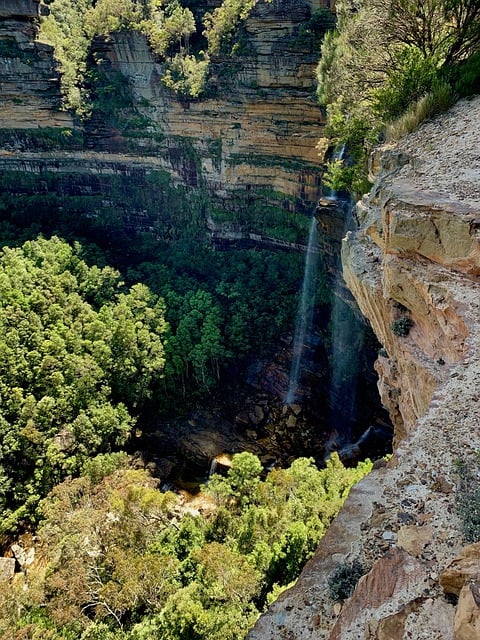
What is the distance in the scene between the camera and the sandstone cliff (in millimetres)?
3537

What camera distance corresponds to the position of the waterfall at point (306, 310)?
22672 millimetres

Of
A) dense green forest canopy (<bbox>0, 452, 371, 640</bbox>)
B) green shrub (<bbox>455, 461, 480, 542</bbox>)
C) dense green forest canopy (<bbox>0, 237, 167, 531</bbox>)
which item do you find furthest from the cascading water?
green shrub (<bbox>455, 461, 480, 542</bbox>)

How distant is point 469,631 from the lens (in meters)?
2.68

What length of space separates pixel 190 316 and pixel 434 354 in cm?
1682

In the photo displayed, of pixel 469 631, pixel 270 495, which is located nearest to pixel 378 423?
pixel 270 495

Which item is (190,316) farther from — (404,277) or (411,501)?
(411,501)

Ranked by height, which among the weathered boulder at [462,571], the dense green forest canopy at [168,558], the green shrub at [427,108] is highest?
the green shrub at [427,108]

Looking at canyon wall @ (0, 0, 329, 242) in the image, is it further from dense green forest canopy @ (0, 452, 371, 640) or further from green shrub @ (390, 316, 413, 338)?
green shrub @ (390, 316, 413, 338)

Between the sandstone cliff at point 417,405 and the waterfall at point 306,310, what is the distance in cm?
1271

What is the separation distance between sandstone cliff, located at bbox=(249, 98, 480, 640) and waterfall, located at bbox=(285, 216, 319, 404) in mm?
12707

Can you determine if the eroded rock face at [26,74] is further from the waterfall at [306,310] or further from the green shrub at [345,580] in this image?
the green shrub at [345,580]

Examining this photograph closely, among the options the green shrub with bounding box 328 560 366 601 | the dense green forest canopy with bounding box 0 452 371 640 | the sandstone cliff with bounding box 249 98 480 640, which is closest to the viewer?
the sandstone cliff with bounding box 249 98 480 640

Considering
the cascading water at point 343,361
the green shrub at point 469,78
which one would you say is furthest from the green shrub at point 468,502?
the cascading water at point 343,361

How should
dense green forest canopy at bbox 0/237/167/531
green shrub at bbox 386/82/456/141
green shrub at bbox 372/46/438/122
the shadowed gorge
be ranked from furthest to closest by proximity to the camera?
1. dense green forest canopy at bbox 0/237/167/531
2. green shrub at bbox 372/46/438/122
3. green shrub at bbox 386/82/456/141
4. the shadowed gorge
